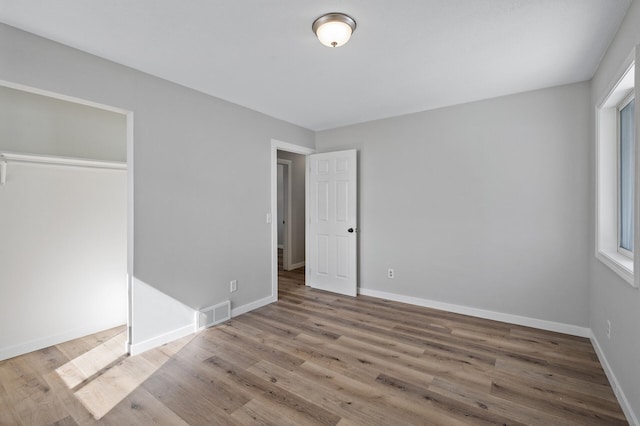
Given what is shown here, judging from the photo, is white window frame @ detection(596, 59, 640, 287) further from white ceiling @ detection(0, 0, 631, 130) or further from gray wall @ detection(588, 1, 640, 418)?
white ceiling @ detection(0, 0, 631, 130)

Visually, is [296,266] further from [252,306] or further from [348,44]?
[348,44]

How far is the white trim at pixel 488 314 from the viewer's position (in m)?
2.94

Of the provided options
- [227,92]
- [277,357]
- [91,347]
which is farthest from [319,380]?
[227,92]

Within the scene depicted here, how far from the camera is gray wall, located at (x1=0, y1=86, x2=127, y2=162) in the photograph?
2.57m

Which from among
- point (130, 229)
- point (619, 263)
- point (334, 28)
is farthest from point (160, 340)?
point (619, 263)

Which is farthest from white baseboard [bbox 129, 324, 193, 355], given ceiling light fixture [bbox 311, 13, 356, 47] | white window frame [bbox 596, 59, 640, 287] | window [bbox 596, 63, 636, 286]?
white window frame [bbox 596, 59, 640, 287]

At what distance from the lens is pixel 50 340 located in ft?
8.81

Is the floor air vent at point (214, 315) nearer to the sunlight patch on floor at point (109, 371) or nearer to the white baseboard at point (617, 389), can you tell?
the sunlight patch on floor at point (109, 371)

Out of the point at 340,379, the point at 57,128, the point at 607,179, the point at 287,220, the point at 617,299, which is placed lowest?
the point at 340,379

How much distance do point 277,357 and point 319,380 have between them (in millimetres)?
486

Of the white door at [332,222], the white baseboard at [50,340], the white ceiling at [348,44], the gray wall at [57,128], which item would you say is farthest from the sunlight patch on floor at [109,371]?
the white ceiling at [348,44]

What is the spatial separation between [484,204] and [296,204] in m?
3.61

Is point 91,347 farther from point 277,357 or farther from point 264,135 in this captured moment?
point 264,135

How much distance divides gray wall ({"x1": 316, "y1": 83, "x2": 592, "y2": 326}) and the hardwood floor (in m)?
0.54
